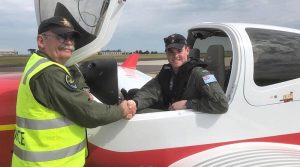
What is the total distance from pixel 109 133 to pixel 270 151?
4.41 feet

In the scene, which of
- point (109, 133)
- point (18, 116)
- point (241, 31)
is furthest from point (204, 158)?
point (18, 116)

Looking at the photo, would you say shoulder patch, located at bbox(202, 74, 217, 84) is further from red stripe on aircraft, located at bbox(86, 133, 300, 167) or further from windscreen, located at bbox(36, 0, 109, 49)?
windscreen, located at bbox(36, 0, 109, 49)

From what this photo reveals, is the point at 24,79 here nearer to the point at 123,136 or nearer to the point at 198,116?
the point at 123,136

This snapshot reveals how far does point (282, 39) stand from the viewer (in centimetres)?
370

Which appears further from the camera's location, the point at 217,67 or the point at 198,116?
the point at 217,67

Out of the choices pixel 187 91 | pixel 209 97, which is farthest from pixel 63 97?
pixel 187 91

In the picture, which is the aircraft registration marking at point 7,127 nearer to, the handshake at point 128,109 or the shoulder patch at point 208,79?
the handshake at point 128,109

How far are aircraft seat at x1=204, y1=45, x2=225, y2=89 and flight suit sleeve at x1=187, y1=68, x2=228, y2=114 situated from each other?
1.83 ft

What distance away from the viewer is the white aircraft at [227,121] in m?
3.02

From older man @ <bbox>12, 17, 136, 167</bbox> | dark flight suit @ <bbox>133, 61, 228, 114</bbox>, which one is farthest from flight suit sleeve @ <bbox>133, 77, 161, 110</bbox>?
older man @ <bbox>12, 17, 136, 167</bbox>

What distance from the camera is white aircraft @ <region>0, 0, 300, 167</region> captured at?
3.02m

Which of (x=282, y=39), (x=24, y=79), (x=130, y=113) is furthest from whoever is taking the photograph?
(x=282, y=39)

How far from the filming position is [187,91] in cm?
341

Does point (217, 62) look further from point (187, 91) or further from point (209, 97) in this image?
point (209, 97)
